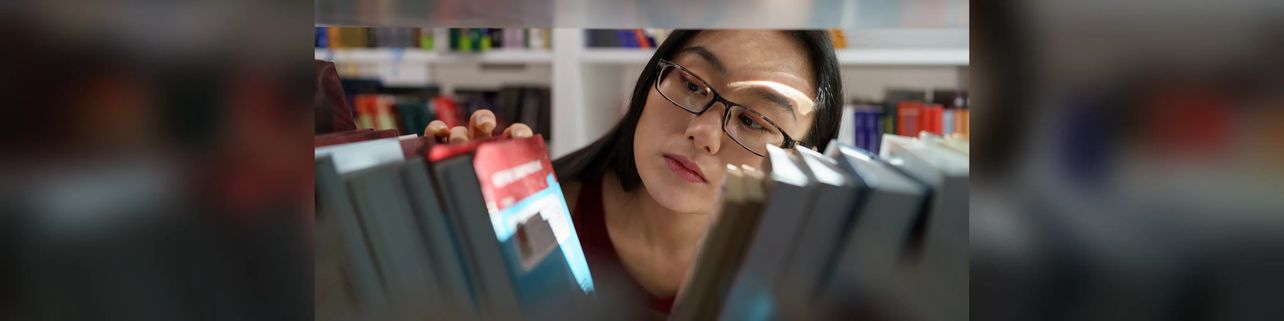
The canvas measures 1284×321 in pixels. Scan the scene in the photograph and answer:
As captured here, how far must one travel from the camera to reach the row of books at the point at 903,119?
3068 mm

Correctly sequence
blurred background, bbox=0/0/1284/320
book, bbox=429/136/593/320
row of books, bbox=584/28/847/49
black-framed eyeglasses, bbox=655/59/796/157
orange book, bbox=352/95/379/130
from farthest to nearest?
orange book, bbox=352/95/379/130, row of books, bbox=584/28/847/49, black-framed eyeglasses, bbox=655/59/796/157, book, bbox=429/136/593/320, blurred background, bbox=0/0/1284/320

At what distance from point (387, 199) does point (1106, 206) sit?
0.38 m

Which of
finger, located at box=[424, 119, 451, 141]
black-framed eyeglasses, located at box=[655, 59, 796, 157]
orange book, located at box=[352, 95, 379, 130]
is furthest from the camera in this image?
orange book, located at box=[352, 95, 379, 130]

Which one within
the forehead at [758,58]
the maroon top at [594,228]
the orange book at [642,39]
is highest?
the orange book at [642,39]

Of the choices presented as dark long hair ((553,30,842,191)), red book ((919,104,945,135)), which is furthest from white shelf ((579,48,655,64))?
dark long hair ((553,30,842,191))

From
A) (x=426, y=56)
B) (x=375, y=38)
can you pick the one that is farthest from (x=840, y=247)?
(x=375, y=38)

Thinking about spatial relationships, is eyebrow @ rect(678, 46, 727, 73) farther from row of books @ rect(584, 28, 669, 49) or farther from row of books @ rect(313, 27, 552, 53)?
row of books @ rect(313, 27, 552, 53)

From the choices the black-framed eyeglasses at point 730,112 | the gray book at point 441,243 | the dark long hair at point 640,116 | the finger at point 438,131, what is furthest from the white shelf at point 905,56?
the gray book at point 441,243

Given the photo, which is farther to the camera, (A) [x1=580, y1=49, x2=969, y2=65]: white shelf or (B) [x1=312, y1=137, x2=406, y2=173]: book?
(A) [x1=580, y1=49, x2=969, y2=65]: white shelf

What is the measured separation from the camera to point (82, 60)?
42 cm

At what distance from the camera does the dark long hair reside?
137 cm

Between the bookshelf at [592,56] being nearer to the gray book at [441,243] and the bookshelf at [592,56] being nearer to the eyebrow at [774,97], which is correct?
the eyebrow at [774,97]

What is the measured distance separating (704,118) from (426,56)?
2.56m

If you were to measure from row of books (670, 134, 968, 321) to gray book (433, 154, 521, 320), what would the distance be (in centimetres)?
11
